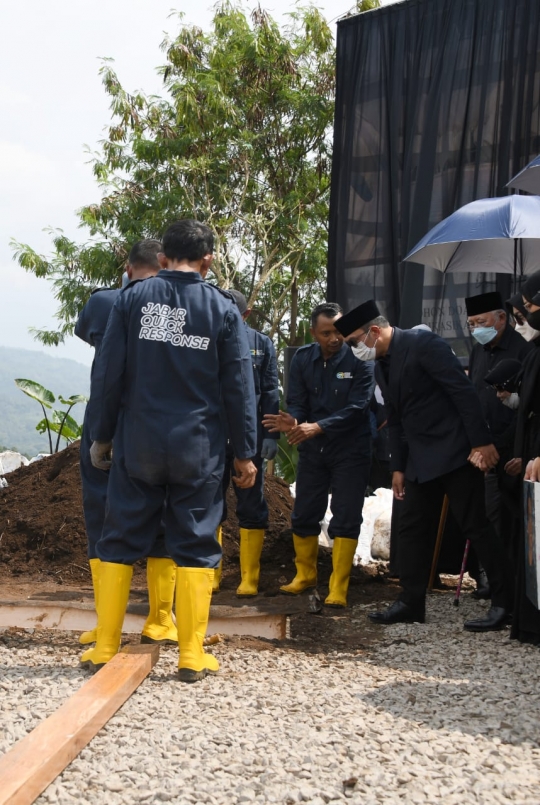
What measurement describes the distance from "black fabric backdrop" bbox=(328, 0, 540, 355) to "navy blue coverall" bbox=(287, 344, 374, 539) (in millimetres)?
1640

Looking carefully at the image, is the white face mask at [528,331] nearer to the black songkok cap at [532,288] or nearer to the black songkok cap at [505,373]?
the black songkok cap at [532,288]

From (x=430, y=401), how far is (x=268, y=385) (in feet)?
4.72

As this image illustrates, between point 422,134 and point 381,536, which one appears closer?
point 422,134

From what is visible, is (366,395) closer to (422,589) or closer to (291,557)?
(422,589)

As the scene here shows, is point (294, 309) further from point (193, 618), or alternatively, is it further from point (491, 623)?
point (193, 618)

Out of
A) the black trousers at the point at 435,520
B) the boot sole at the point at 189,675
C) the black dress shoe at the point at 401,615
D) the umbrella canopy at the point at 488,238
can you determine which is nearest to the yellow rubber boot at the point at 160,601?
the boot sole at the point at 189,675

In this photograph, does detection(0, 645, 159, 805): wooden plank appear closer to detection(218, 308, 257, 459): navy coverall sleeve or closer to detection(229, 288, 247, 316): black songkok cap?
detection(218, 308, 257, 459): navy coverall sleeve

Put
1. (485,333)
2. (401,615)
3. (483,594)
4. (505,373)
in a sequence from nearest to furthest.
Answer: (505,373)
(401,615)
(485,333)
(483,594)

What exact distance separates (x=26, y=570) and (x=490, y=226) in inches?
172

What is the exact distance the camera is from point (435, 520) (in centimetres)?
524

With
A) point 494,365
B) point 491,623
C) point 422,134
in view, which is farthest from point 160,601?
point 422,134

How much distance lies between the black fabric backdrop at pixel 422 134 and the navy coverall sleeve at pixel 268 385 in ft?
5.46

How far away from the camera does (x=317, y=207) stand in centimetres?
2105

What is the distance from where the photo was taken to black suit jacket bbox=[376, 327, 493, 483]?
4.99 meters
